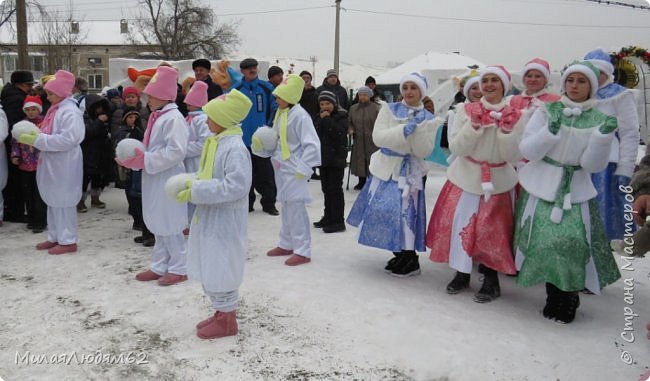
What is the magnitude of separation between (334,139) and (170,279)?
9.57 feet

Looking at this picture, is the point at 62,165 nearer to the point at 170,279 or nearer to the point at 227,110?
the point at 170,279

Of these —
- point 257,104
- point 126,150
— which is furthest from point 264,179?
point 126,150

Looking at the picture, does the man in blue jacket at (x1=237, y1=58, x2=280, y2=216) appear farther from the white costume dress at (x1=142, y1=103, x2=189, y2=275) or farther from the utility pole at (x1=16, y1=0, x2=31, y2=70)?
the utility pole at (x1=16, y1=0, x2=31, y2=70)

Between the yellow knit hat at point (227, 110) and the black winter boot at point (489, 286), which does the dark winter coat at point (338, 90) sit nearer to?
the black winter boot at point (489, 286)

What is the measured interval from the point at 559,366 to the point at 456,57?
1773 cm

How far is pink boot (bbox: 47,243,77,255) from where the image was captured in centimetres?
550

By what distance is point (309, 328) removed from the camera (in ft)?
12.3

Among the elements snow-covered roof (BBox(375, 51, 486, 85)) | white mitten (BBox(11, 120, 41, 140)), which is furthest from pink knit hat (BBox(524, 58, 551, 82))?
snow-covered roof (BBox(375, 51, 486, 85))

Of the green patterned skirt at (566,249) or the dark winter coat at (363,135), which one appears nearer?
the green patterned skirt at (566,249)

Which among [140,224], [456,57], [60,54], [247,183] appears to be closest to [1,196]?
[140,224]

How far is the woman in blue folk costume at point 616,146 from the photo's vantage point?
433 centimetres

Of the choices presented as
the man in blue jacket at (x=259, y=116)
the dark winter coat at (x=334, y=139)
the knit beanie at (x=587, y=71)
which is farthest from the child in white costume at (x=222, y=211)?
the man in blue jacket at (x=259, y=116)

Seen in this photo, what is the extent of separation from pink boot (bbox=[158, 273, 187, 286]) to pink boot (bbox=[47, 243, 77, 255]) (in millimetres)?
1573

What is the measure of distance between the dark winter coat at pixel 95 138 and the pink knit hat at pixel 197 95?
2.49m
